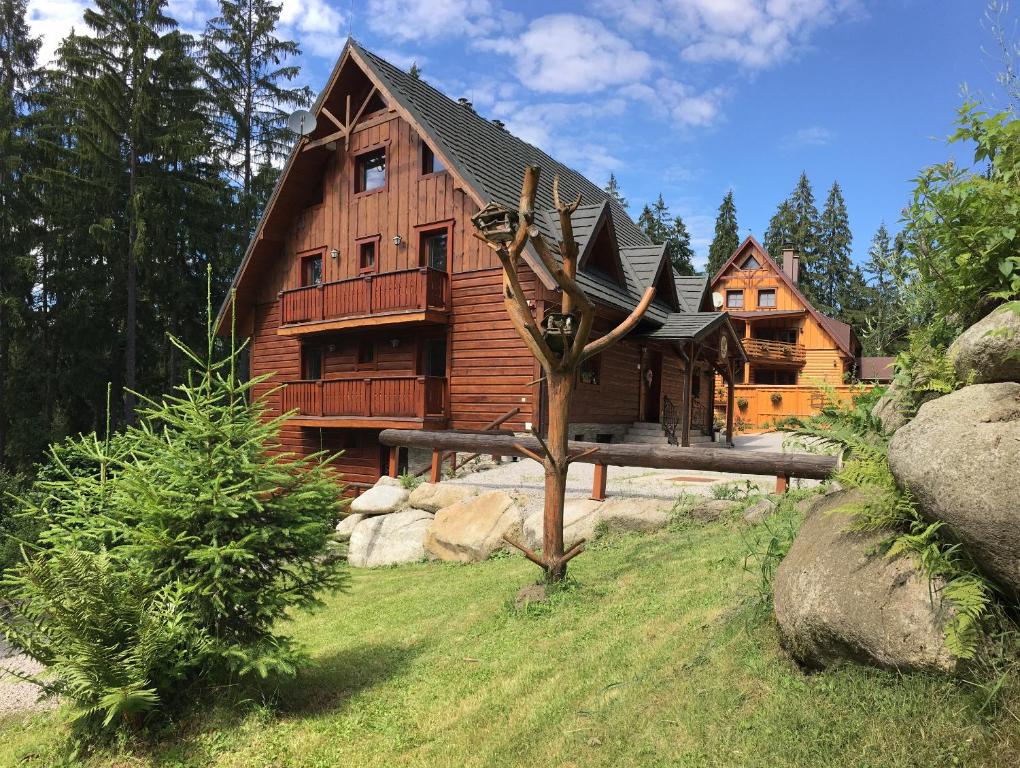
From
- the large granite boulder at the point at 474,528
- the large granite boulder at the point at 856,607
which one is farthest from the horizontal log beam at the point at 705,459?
the large granite boulder at the point at 856,607

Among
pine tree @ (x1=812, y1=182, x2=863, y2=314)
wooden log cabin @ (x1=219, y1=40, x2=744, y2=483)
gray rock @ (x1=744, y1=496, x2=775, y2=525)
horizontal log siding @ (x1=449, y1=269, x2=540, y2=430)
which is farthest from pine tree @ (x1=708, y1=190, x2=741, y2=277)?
gray rock @ (x1=744, y1=496, x2=775, y2=525)

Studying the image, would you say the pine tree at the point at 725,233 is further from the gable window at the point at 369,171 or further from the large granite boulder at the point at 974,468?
the large granite boulder at the point at 974,468

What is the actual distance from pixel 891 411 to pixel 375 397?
14.6 metres

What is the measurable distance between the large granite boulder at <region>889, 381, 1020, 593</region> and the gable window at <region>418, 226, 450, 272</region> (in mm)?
15581

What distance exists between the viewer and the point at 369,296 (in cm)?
1802

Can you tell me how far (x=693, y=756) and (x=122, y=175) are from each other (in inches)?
1260

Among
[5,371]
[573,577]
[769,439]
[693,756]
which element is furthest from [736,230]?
[693,756]

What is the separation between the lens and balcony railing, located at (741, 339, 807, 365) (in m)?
37.2

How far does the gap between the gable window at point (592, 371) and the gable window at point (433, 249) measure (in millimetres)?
4730

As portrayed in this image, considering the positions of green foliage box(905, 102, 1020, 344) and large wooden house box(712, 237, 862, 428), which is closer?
green foliage box(905, 102, 1020, 344)

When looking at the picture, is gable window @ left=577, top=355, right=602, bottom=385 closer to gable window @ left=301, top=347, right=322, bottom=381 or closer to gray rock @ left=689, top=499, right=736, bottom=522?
gray rock @ left=689, top=499, right=736, bottom=522

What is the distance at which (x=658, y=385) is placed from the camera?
838 inches

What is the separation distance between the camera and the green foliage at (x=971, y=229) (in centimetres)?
354

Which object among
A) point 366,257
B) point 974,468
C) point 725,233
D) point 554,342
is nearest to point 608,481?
point 554,342
